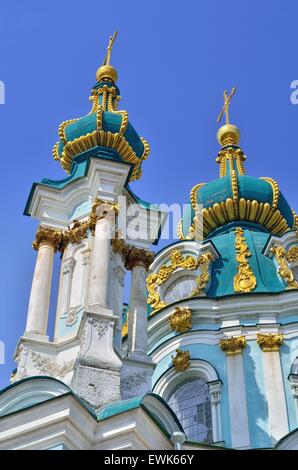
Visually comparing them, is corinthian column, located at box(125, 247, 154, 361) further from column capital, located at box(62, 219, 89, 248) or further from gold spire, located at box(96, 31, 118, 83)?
gold spire, located at box(96, 31, 118, 83)

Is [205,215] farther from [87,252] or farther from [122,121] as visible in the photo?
[87,252]

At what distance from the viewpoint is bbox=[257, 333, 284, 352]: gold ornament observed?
1770 cm

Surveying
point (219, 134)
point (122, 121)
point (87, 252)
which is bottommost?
point (87, 252)

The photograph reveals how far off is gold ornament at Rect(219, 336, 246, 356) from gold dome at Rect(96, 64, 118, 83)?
15.8ft

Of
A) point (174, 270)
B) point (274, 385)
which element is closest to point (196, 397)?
point (274, 385)

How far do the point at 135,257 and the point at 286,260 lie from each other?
5744 mm

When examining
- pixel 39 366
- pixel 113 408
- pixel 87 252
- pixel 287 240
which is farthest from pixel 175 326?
pixel 113 408

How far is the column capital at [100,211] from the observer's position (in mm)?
14453

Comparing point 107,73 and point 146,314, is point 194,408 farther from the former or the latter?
point 107,73

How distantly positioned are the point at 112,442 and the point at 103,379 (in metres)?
1.47

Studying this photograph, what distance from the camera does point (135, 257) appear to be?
1465 centimetres

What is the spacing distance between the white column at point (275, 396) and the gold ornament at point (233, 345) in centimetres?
42
